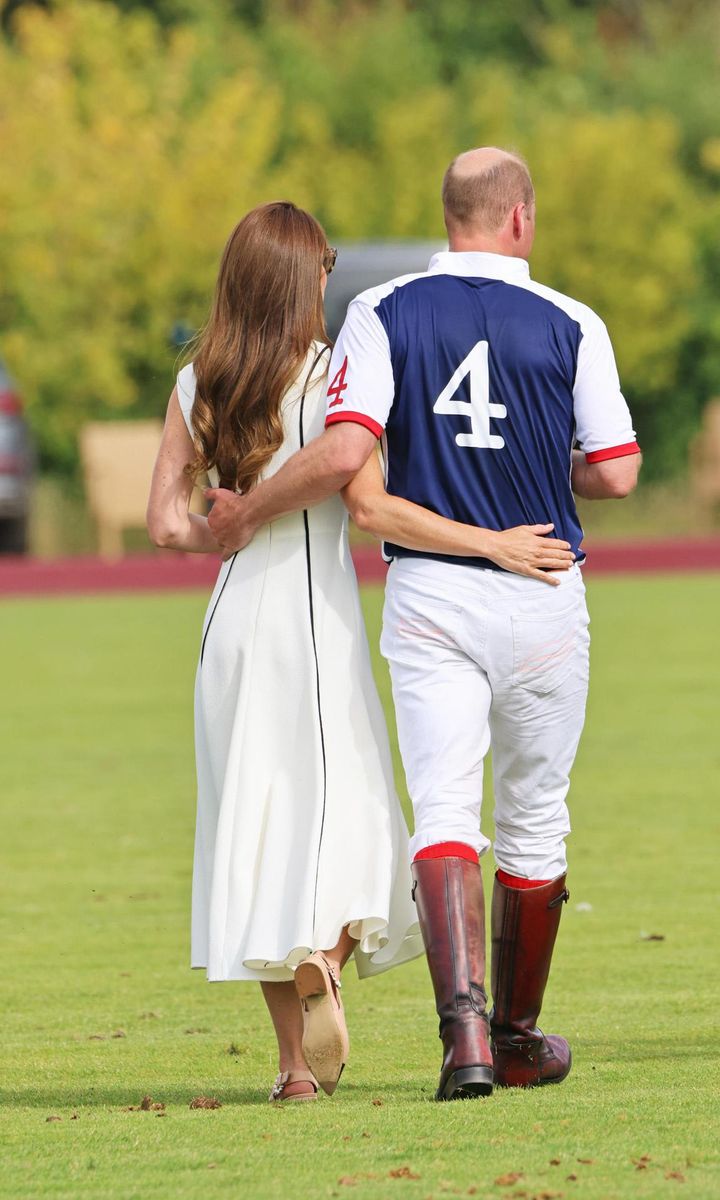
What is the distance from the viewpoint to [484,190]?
467 centimetres

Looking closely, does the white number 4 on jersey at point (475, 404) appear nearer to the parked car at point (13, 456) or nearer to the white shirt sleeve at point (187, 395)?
the white shirt sleeve at point (187, 395)

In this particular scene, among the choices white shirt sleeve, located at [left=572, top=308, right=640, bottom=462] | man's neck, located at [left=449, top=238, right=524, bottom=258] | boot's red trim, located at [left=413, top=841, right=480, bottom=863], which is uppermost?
man's neck, located at [left=449, top=238, right=524, bottom=258]

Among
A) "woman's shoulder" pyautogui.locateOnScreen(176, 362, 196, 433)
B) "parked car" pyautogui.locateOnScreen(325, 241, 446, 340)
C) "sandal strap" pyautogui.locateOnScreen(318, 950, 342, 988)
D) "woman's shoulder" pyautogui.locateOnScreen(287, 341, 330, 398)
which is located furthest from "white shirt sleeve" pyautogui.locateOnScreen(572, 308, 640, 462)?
"parked car" pyautogui.locateOnScreen(325, 241, 446, 340)

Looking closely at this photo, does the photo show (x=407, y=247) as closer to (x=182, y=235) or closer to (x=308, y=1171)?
(x=182, y=235)

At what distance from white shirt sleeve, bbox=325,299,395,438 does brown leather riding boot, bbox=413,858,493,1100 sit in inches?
36.2

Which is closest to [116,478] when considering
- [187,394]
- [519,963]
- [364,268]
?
[364,268]

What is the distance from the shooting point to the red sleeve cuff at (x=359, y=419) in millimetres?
4488

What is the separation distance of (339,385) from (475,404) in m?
0.28

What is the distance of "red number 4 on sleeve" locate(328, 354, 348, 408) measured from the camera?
4516 mm

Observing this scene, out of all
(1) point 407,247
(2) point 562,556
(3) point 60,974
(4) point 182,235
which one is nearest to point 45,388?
(4) point 182,235

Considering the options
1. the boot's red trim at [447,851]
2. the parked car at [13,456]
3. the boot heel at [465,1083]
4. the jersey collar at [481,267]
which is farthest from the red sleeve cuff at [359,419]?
the parked car at [13,456]

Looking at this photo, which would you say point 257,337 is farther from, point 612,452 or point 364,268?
point 364,268

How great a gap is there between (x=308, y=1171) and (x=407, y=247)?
2486 cm

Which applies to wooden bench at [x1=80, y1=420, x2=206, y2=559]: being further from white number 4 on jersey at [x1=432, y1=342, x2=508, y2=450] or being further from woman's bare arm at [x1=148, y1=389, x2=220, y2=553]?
white number 4 on jersey at [x1=432, y1=342, x2=508, y2=450]
